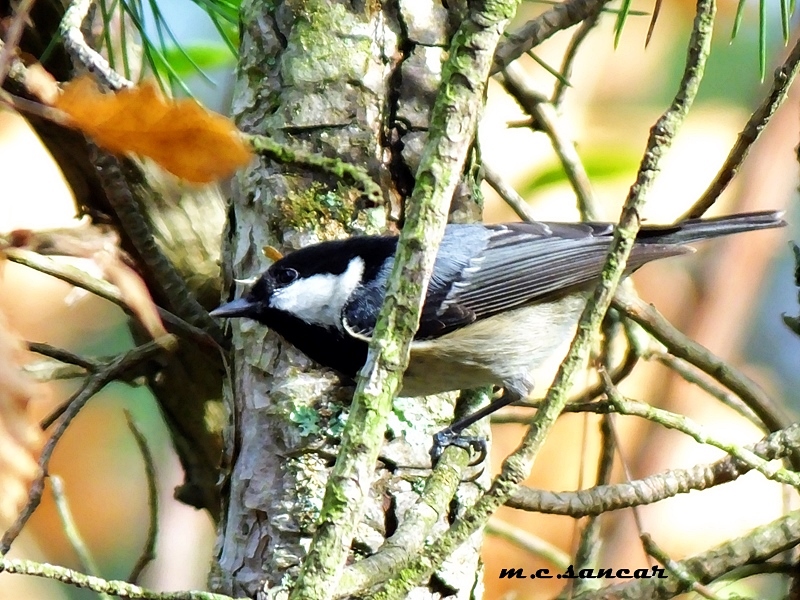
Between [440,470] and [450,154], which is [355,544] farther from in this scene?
[450,154]

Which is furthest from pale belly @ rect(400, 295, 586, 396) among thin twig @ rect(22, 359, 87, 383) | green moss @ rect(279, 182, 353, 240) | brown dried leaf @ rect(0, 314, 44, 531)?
brown dried leaf @ rect(0, 314, 44, 531)

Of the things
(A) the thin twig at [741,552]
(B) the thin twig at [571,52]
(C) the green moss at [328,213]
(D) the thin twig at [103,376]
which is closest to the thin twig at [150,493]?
(D) the thin twig at [103,376]

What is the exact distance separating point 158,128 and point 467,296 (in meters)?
1.30

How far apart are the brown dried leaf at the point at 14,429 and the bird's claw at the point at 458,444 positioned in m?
0.98

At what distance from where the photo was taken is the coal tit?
5.23ft

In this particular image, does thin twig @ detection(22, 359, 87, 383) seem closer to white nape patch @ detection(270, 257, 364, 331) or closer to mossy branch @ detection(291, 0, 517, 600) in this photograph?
white nape patch @ detection(270, 257, 364, 331)

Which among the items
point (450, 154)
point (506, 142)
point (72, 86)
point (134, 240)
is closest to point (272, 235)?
point (134, 240)

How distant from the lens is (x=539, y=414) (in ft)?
3.21

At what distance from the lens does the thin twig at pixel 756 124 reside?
1245mm

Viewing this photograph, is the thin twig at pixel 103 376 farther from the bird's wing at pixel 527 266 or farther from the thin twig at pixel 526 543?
the thin twig at pixel 526 543

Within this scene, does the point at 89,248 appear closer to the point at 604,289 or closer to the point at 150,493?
the point at 604,289

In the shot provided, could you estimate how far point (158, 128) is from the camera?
0.59 m

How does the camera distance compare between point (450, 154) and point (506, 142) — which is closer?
point (450, 154)

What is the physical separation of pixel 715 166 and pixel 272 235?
8.22ft
